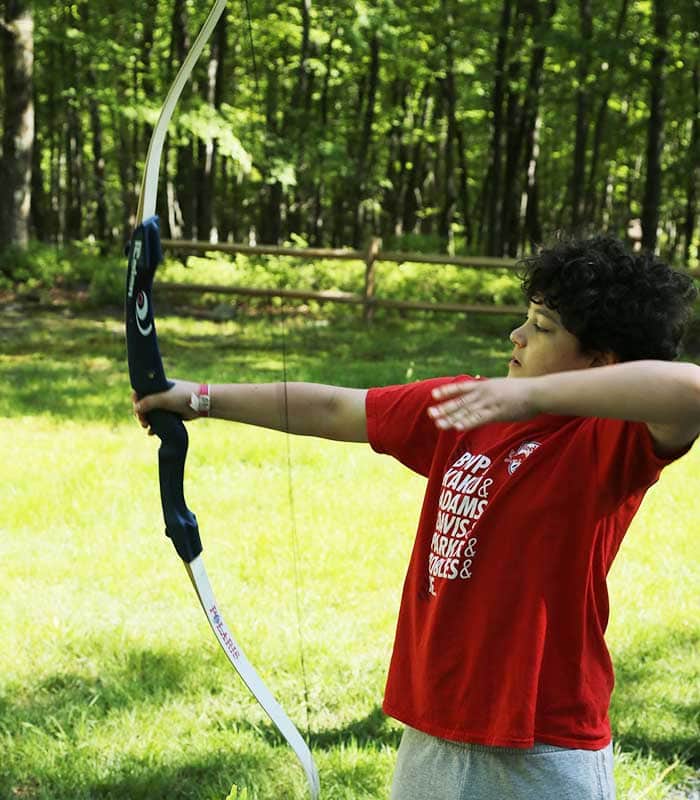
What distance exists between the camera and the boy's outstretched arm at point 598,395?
128cm

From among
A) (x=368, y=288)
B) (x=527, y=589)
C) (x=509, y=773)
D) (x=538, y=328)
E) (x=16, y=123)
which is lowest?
(x=509, y=773)

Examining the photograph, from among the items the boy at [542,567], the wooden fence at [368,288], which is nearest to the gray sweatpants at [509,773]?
the boy at [542,567]

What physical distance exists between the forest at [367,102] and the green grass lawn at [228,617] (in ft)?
16.4

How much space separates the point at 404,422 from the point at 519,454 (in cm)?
23

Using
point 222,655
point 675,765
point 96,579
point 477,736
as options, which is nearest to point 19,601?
point 96,579

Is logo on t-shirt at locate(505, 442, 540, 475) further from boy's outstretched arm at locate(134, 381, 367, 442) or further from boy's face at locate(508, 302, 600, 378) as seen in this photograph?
boy's outstretched arm at locate(134, 381, 367, 442)

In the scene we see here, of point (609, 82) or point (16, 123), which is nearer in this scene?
point (16, 123)

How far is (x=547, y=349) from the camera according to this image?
1.65 m

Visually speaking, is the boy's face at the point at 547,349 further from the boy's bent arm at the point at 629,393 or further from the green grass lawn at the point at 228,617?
the green grass lawn at the point at 228,617

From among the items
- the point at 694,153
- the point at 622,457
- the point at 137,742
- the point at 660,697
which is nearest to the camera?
the point at 622,457

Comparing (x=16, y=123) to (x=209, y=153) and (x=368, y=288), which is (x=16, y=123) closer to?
(x=209, y=153)

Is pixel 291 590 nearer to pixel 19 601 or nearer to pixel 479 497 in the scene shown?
pixel 19 601

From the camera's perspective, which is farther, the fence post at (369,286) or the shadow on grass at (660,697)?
the fence post at (369,286)

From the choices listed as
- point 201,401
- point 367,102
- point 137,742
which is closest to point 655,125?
point 367,102
